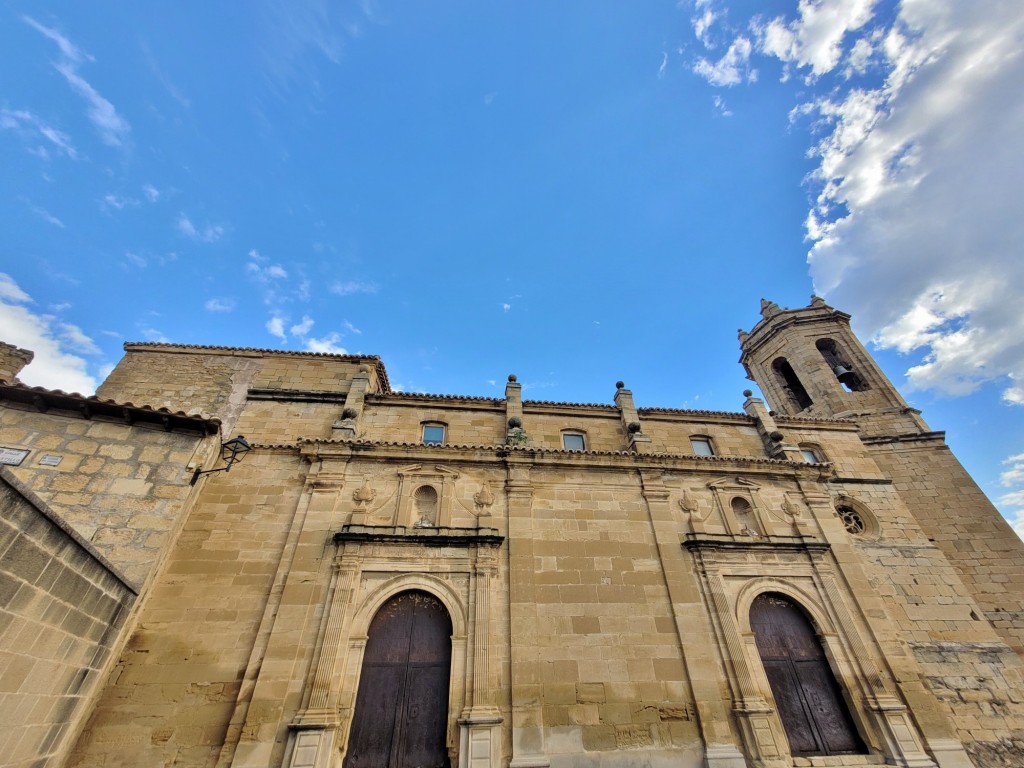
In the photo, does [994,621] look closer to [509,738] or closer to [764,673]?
[764,673]

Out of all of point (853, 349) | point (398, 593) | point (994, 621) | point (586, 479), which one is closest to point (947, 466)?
point (994, 621)

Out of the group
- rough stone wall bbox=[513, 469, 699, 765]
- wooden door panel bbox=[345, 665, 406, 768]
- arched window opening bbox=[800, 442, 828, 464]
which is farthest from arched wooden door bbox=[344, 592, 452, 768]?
arched window opening bbox=[800, 442, 828, 464]

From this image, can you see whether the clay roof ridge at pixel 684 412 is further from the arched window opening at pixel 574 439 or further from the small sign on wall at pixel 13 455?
the small sign on wall at pixel 13 455

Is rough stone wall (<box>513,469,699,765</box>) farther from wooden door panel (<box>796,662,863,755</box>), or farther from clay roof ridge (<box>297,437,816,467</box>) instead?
wooden door panel (<box>796,662,863,755</box>)

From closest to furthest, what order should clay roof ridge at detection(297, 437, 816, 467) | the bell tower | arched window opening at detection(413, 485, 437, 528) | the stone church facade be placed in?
the stone church facade, arched window opening at detection(413, 485, 437, 528), clay roof ridge at detection(297, 437, 816, 467), the bell tower

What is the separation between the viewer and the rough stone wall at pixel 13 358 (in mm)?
11070

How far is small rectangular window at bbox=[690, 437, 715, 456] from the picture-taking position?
1396 cm

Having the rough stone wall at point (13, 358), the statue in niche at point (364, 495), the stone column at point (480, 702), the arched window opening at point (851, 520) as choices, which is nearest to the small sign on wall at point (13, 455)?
the rough stone wall at point (13, 358)

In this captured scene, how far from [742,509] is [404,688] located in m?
9.25

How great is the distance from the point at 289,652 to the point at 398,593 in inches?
83.7

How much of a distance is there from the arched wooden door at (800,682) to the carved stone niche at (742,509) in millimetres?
1540

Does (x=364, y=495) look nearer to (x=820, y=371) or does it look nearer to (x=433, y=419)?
(x=433, y=419)

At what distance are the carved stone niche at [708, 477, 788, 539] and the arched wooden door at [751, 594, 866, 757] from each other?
154 cm

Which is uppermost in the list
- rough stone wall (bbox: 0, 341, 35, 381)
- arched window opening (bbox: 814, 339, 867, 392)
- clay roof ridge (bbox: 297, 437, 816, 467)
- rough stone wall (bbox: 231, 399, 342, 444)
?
arched window opening (bbox: 814, 339, 867, 392)
